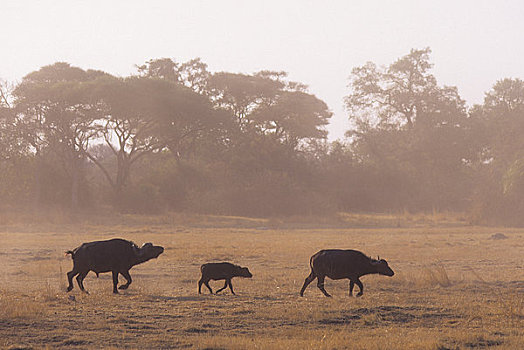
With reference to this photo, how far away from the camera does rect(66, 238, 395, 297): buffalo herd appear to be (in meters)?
13.6

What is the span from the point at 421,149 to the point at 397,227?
887 inches

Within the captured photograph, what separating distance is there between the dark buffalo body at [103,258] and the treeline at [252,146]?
27.1 meters

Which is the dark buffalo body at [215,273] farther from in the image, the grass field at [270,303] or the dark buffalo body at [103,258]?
the dark buffalo body at [103,258]

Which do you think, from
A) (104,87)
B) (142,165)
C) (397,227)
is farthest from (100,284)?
(142,165)

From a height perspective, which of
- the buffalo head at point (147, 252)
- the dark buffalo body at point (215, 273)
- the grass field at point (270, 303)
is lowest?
the grass field at point (270, 303)

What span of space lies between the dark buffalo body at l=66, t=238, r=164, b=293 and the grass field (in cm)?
42

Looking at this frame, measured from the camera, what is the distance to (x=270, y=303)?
13031 mm

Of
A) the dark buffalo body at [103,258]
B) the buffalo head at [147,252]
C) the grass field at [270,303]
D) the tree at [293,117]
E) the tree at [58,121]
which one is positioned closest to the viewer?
the grass field at [270,303]

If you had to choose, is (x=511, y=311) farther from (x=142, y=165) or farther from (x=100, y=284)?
(x=142, y=165)

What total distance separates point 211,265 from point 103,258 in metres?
2.12

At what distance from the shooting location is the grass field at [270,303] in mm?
9961

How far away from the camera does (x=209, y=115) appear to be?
49000 mm

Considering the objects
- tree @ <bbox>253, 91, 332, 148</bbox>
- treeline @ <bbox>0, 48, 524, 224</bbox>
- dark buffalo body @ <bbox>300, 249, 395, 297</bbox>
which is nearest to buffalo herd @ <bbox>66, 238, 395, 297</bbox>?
dark buffalo body @ <bbox>300, 249, 395, 297</bbox>

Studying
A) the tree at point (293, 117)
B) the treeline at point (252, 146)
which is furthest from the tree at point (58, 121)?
the tree at point (293, 117)
